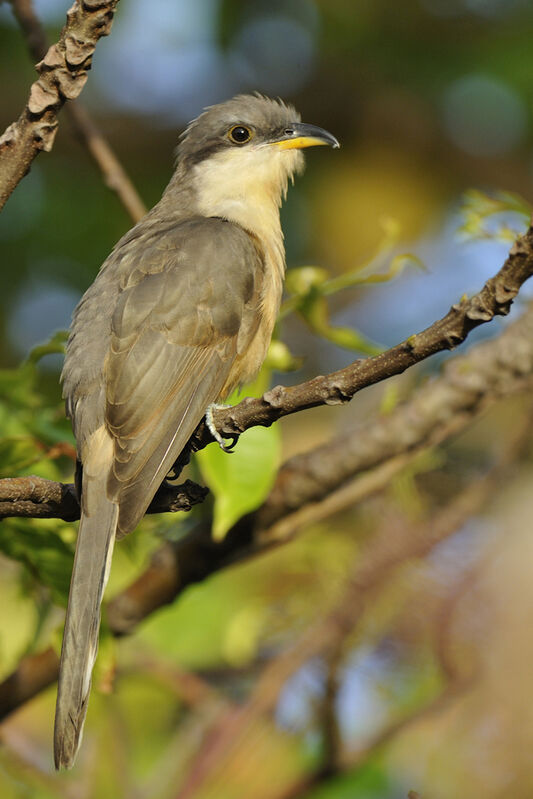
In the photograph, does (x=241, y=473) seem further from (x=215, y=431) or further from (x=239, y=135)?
(x=239, y=135)

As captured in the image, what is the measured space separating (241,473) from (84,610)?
0.78m

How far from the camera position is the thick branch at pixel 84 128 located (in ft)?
14.6

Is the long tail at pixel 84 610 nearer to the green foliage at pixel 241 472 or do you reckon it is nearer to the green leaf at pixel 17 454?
the green leaf at pixel 17 454

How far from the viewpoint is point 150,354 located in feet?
13.0

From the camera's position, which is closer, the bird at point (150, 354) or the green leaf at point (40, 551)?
the bird at point (150, 354)

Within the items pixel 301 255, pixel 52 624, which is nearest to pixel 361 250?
pixel 301 255

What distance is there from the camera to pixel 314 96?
8.72m

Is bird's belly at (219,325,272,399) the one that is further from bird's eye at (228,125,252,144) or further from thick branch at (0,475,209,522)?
bird's eye at (228,125,252,144)

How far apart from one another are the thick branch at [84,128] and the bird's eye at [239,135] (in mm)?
806

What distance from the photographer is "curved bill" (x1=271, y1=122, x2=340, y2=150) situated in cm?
532

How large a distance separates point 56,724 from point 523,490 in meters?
3.99

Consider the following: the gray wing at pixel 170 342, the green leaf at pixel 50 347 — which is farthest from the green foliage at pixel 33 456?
the gray wing at pixel 170 342

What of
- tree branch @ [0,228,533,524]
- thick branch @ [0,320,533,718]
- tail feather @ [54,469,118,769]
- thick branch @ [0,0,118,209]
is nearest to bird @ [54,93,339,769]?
tail feather @ [54,469,118,769]

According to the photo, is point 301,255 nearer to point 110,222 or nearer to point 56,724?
point 110,222
